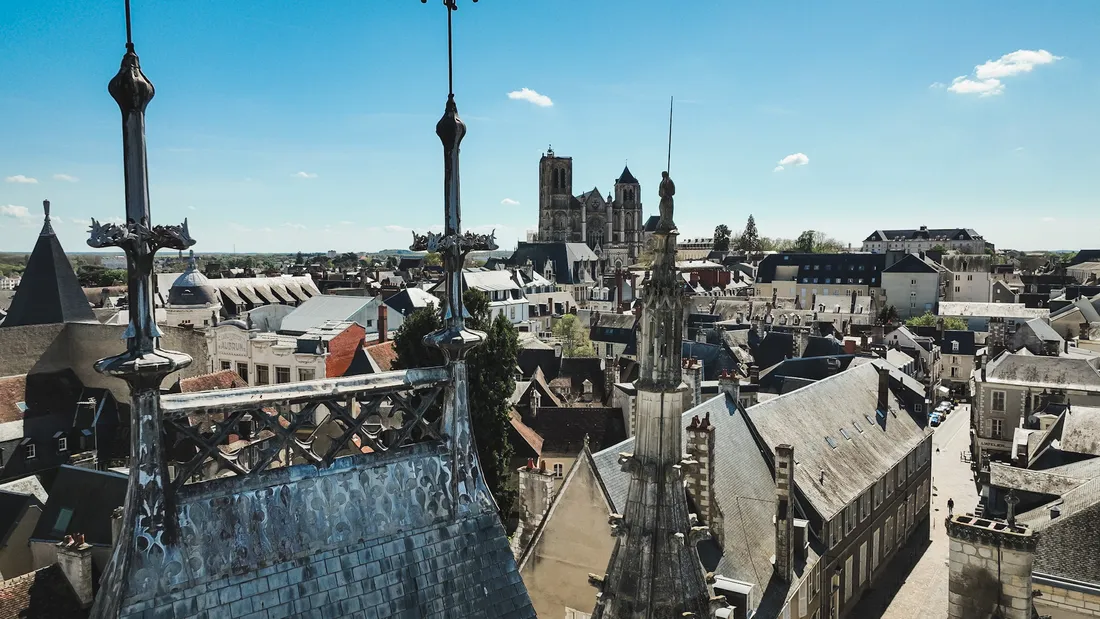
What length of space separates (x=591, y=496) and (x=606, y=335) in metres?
49.7

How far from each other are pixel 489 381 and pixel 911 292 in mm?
77588

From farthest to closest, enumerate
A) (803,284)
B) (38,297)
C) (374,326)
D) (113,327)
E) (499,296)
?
(803,284)
(499,296)
(374,326)
(38,297)
(113,327)

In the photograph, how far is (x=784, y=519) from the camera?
1870 centimetres

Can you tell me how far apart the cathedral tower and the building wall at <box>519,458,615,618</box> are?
14485cm

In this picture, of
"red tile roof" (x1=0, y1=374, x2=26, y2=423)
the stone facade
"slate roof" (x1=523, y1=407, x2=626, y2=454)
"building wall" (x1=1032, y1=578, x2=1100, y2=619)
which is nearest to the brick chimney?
the stone facade

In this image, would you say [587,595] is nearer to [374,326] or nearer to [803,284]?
[374,326]

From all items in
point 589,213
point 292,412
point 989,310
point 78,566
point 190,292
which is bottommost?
point 78,566

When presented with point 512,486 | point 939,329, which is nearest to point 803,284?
point 939,329

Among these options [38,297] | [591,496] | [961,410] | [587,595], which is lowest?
[961,410]

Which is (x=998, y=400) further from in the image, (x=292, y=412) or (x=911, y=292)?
(x=911, y=292)

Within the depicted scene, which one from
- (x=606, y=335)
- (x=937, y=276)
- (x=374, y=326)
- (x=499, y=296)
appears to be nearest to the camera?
(x=374, y=326)

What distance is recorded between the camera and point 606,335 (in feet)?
211

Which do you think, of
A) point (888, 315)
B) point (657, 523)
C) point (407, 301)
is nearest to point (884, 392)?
point (657, 523)

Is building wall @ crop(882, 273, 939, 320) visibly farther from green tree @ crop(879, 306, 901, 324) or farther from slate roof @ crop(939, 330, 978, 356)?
slate roof @ crop(939, 330, 978, 356)
